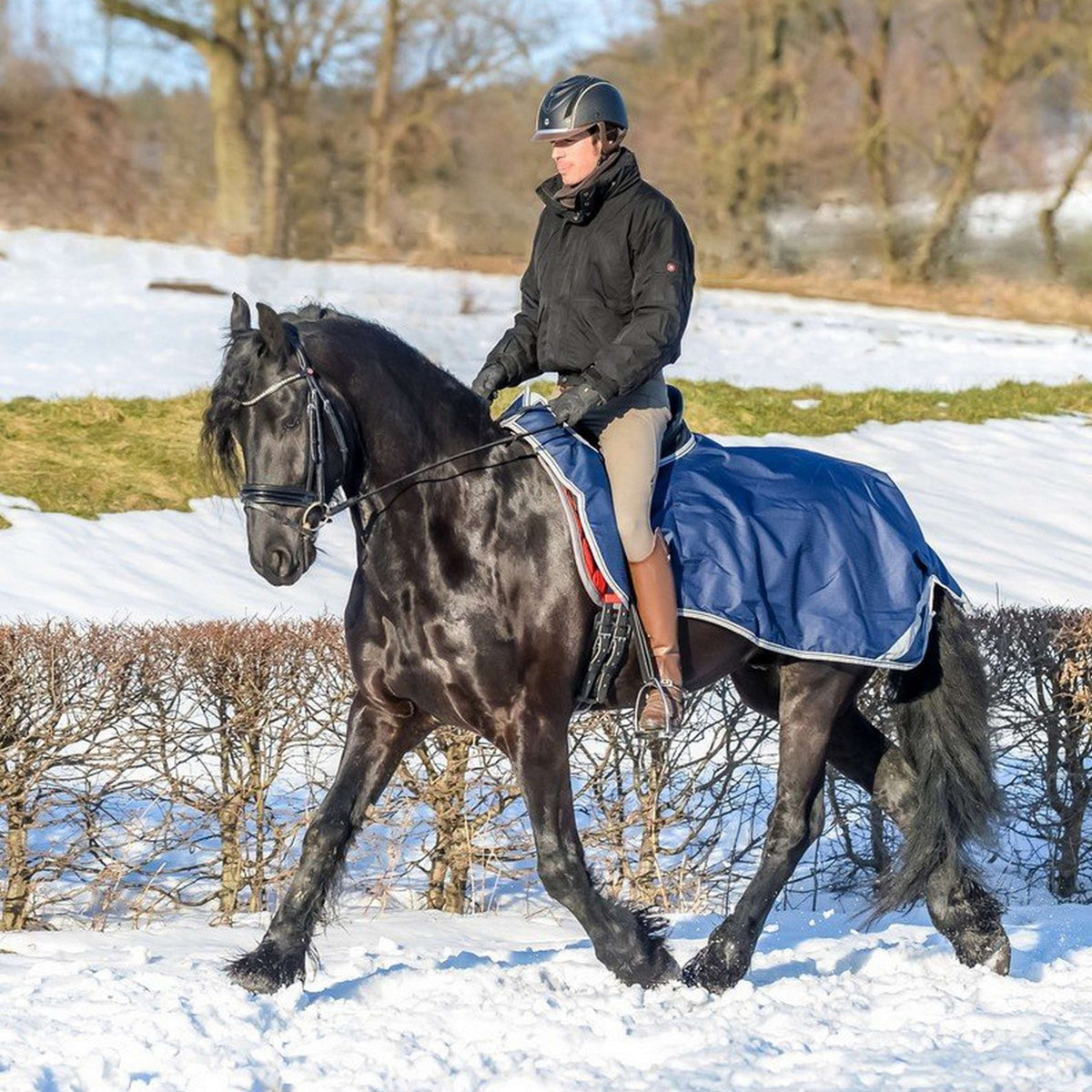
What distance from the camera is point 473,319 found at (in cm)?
1950

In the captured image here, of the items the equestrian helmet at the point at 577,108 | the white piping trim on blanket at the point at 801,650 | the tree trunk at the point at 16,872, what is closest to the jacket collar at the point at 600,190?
the equestrian helmet at the point at 577,108

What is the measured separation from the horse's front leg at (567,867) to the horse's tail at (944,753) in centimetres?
107

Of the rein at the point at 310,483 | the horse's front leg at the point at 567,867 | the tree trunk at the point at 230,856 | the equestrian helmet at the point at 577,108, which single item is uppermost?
the equestrian helmet at the point at 577,108

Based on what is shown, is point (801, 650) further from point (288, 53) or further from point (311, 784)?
point (288, 53)

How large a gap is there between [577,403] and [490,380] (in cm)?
52

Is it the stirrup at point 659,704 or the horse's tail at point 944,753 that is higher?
the stirrup at point 659,704

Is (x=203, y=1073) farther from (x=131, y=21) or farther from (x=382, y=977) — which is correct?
(x=131, y=21)

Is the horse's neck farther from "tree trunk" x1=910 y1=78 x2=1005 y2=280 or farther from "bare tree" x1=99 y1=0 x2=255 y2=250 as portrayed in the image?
"tree trunk" x1=910 y1=78 x2=1005 y2=280

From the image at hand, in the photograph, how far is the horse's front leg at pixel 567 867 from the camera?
4855 mm

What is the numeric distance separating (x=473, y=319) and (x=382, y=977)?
49.3 feet

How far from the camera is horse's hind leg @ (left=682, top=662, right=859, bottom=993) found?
17.9 feet

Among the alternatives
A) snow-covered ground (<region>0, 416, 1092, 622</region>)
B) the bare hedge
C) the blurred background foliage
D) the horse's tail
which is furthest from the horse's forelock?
the blurred background foliage

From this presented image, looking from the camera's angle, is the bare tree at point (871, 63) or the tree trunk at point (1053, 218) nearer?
the tree trunk at point (1053, 218)

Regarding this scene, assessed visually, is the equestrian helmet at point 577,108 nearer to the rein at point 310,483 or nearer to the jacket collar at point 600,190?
the jacket collar at point 600,190
